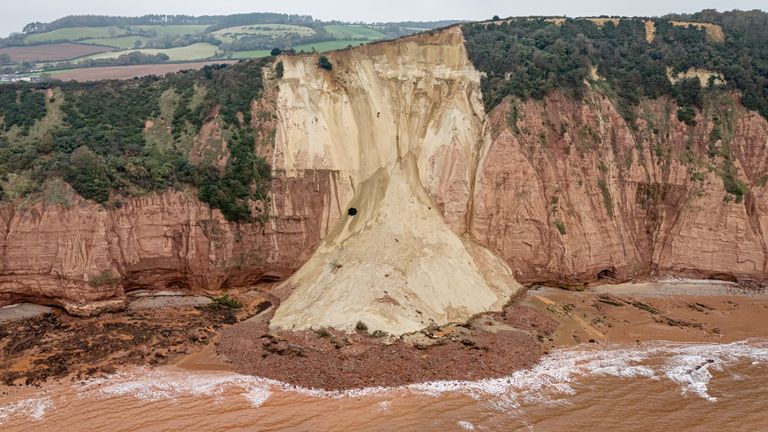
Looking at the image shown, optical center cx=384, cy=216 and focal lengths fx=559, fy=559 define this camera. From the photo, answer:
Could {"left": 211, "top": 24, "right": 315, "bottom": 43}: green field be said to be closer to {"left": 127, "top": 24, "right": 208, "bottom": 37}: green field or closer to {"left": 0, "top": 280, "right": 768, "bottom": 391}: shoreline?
{"left": 127, "top": 24, "right": 208, "bottom": 37}: green field

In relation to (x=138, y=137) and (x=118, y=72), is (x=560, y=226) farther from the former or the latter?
(x=118, y=72)

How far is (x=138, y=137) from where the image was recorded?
36.2 m

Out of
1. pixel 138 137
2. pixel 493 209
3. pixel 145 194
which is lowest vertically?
pixel 493 209

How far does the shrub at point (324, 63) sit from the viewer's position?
128ft

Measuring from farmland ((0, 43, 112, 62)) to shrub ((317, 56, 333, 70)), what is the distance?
206ft

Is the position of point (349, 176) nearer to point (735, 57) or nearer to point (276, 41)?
point (735, 57)

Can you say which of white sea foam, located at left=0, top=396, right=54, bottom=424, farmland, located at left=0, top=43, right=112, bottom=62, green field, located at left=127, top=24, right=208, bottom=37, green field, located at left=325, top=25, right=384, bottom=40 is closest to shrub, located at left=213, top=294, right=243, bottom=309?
white sea foam, located at left=0, top=396, right=54, bottom=424

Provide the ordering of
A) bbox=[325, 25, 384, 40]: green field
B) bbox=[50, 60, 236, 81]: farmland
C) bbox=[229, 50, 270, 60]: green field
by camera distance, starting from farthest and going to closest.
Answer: bbox=[325, 25, 384, 40]: green field → bbox=[229, 50, 270, 60]: green field → bbox=[50, 60, 236, 81]: farmland

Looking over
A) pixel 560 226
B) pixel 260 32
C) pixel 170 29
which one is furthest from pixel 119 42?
pixel 560 226

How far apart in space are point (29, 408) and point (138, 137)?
18.7 m

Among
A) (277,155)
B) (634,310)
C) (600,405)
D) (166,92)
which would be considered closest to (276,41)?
(166,92)

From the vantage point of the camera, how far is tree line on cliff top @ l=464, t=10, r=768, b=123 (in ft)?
124

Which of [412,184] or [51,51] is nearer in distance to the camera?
[412,184]

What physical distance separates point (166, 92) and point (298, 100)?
9.82m
